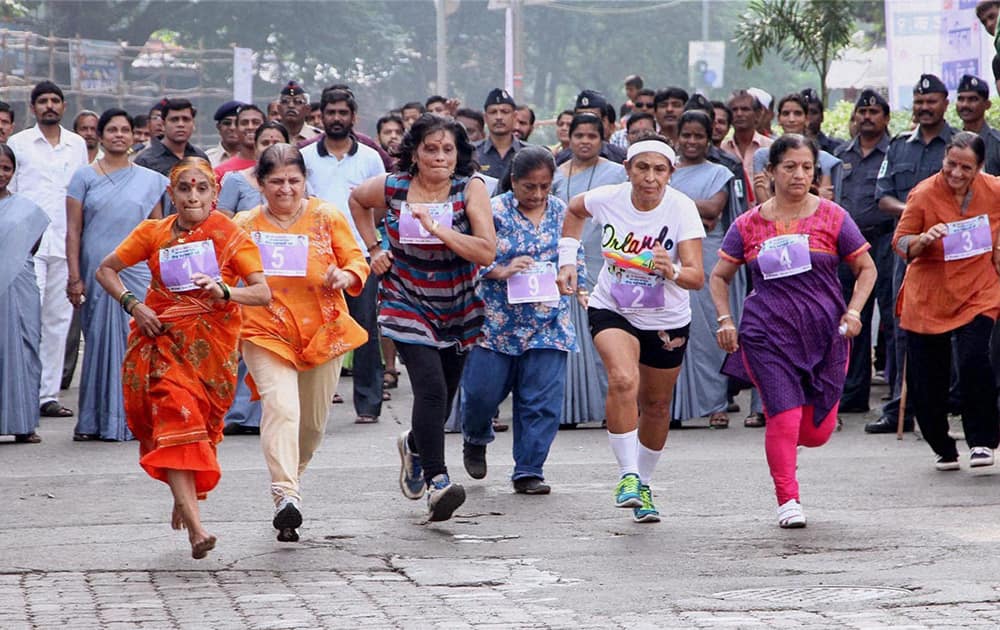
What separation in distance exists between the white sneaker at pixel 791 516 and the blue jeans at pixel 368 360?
5.13 meters

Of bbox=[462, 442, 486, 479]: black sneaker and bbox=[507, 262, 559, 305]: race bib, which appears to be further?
bbox=[462, 442, 486, 479]: black sneaker

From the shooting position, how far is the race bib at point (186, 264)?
786 centimetres

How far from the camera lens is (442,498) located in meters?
8.22

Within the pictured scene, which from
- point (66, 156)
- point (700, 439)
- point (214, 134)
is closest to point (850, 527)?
point (700, 439)

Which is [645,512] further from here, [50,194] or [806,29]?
[806,29]

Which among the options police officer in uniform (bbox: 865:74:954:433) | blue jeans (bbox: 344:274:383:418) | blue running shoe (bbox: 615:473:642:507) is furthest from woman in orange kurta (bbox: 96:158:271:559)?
police officer in uniform (bbox: 865:74:954:433)

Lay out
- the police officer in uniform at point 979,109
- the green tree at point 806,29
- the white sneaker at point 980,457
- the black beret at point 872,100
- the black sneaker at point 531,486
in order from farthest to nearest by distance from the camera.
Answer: the green tree at point 806,29 → the black beret at point 872,100 → the police officer in uniform at point 979,109 → the white sneaker at point 980,457 → the black sneaker at point 531,486

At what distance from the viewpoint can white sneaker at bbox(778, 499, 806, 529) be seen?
27.4ft

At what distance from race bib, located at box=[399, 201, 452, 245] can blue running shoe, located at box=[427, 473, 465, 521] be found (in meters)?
1.09

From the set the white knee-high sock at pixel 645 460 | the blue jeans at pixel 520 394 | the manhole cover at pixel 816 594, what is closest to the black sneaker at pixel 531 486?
the blue jeans at pixel 520 394

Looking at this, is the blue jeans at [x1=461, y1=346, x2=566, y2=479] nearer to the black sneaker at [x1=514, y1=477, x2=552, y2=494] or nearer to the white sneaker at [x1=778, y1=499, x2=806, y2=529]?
the black sneaker at [x1=514, y1=477, x2=552, y2=494]

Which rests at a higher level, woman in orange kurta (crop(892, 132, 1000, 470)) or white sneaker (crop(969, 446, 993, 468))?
woman in orange kurta (crop(892, 132, 1000, 470))

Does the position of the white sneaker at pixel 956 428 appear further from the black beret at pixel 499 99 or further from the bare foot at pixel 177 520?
the bare foot at pixel 177 520

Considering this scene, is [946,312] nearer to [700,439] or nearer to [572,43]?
[700,439]
